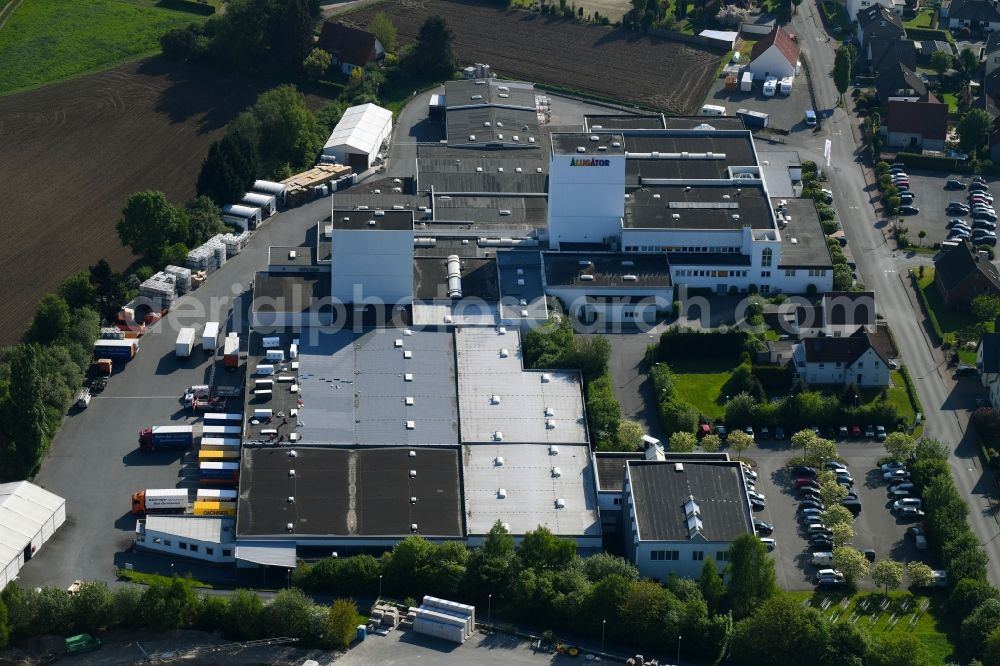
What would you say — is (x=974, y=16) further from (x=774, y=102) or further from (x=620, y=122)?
(x=620, y=122)

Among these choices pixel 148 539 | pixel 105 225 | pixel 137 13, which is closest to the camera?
pixel 148 539

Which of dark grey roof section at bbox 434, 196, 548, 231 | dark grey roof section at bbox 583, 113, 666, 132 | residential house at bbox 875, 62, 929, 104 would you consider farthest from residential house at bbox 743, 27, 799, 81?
dark grey roof section at bbox 434, 196, 548, 231

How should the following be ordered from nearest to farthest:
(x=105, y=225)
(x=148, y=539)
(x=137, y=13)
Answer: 1. (x=148, y=539)
2. (x=105, y=225)
3. (x=137, y=13)

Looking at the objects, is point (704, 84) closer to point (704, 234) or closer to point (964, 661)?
point (704, 234)

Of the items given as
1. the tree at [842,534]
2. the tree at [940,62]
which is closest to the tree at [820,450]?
the tree at [842,534]

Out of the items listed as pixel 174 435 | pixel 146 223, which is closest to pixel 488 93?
pixel 146 223

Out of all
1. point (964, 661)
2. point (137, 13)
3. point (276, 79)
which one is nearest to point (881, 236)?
point (964, 661)
